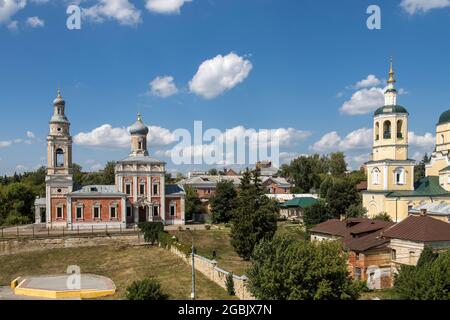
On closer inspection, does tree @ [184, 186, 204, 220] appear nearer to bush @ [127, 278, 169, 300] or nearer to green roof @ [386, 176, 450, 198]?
green roof @ [386, 176, 450, 198]

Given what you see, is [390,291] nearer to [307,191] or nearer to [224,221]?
[224,221]

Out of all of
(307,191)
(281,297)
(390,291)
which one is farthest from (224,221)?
(307,191)

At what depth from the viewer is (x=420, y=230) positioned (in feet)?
81.4

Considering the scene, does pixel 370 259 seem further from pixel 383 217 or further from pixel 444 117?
pixel 444 117

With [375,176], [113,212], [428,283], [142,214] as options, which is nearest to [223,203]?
[142,214]

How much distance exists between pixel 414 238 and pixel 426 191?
17.0 metres

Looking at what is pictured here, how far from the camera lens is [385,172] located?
3928 cm

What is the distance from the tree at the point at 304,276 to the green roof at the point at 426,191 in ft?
76.4

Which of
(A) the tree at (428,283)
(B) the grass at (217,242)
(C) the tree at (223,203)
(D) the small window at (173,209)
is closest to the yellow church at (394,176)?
(B) the grass at (217,242)

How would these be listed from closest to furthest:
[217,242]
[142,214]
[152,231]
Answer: [152,231] → [217,242] → [142,214]

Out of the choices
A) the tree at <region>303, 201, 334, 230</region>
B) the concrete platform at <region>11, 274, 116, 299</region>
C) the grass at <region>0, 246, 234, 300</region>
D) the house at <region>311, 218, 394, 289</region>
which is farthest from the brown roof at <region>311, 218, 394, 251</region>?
the concrete platform at <region>11, 274, 116, 299</region>

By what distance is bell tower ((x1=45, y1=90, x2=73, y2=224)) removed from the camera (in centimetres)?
4081

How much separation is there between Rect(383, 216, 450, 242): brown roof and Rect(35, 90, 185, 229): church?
24.7 meters
